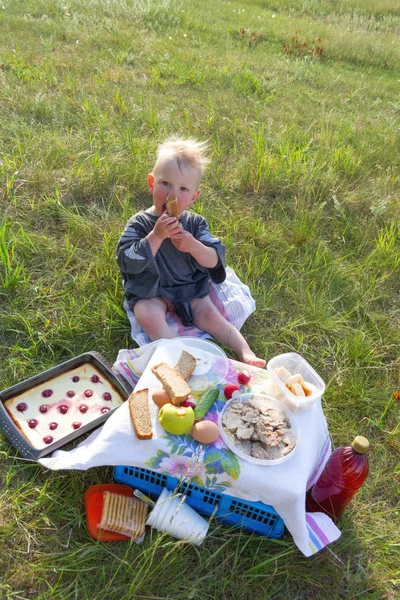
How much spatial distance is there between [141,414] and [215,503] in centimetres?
47

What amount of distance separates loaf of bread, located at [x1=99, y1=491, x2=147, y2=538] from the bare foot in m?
0.97

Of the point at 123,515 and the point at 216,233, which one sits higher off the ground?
the point at 216,233

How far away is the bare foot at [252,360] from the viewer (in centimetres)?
256

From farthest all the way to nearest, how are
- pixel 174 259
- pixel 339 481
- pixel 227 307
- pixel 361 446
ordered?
pixel 227 307 → pixel 174 259 → pixel 339 481 → pixel 361 446

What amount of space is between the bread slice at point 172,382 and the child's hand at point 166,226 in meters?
0.74

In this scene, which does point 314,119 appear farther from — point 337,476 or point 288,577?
point 288,577

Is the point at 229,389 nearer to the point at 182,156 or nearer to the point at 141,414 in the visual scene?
the point at 141,414

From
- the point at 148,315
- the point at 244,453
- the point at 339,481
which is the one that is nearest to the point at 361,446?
the point at 339,481

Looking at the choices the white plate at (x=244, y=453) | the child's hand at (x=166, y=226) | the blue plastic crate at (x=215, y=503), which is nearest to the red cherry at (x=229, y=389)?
the white plate at (x=244, y=453)

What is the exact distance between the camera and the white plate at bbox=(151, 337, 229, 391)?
217 cm

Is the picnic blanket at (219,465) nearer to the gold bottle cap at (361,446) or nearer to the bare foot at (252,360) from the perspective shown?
the gold bottle cap at (361,446)

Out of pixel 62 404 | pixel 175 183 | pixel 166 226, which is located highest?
pixel 175 183

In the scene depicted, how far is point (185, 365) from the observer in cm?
217

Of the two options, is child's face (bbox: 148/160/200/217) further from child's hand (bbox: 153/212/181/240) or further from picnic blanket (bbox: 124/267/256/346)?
picnic blanket (bbox: 124/267/256/346)
